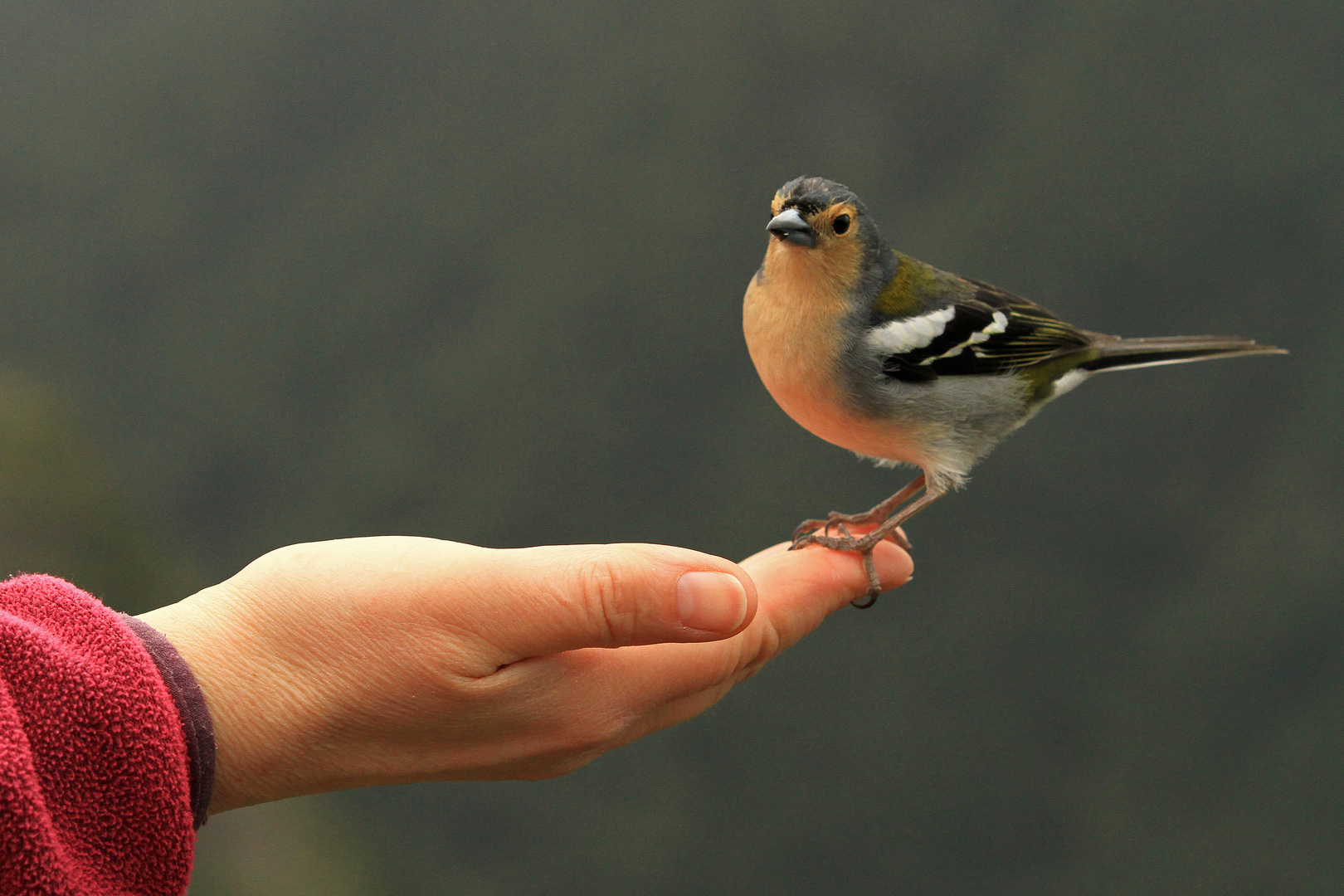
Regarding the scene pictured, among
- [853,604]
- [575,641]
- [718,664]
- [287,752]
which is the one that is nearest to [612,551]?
[575,641]

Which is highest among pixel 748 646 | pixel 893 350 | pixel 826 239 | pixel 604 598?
pixel 826 239

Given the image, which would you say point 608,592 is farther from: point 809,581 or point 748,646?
point 809,581

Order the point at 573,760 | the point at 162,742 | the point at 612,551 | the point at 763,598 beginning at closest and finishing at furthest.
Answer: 1. the point at 162,742
2. the point at 612,551
3. the point at 573,760
4. the point at 763,598

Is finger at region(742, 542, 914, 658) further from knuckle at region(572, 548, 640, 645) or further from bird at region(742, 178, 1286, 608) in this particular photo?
knuckle at region(572, 548, 640, 645)

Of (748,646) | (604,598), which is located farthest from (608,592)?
(748,646)

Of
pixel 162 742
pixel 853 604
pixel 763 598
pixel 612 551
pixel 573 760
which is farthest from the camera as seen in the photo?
pixel 853 604

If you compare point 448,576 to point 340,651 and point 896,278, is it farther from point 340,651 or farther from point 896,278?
point 896,278
